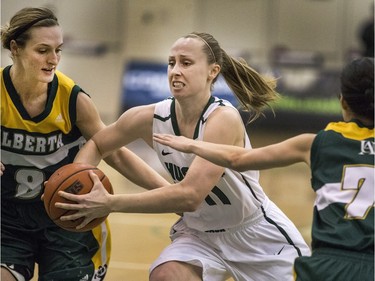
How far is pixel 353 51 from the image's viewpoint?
15977 mm

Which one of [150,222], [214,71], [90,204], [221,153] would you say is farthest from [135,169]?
[150,222]

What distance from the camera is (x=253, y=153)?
3.63 m

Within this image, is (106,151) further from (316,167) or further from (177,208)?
(316,167)

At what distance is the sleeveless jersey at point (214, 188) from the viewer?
14.9 ft

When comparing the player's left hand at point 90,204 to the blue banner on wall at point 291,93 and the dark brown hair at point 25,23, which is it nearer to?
the dark brown hair at point 25,23

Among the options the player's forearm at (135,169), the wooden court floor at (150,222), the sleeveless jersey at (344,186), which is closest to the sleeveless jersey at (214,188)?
the player's forearm at (135,169)

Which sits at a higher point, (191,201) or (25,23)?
(25,23)

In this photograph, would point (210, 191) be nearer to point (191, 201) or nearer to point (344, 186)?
point (191, 201)

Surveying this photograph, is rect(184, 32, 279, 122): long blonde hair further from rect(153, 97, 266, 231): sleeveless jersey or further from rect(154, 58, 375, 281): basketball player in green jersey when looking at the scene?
rect(154, 58, 375, 281): basketball player in green jersey

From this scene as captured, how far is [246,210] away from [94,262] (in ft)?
3.00

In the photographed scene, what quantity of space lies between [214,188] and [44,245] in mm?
1006

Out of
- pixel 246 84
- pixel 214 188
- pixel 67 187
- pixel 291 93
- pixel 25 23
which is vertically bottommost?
pixel 291 93

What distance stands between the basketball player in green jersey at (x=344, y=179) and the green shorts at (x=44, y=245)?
142 cm

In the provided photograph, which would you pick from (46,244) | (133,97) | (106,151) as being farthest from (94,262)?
(133,97)
